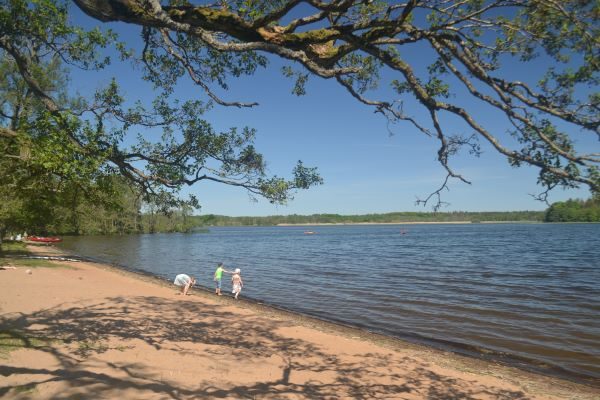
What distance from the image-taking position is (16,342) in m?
7.63

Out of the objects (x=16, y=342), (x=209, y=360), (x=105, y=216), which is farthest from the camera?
(x=105, y=216)

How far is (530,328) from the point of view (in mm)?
14312

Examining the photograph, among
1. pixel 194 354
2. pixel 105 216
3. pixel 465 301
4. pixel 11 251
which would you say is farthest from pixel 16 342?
pixel 105 216

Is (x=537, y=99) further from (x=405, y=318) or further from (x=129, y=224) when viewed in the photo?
(x=129, y=224)

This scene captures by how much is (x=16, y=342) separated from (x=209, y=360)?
11.5 feet

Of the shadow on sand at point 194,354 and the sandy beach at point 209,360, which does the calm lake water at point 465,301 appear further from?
the shadow on sand at point 194,354

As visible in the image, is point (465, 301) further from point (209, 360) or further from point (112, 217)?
point (112, 217)

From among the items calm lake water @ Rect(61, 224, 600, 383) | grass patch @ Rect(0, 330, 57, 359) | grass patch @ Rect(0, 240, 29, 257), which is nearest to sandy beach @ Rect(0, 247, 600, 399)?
grass patch @ Rect(0, 330, 57, 359)

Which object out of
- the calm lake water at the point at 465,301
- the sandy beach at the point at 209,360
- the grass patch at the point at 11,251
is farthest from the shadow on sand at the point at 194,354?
the grass patch at the point at 11,251

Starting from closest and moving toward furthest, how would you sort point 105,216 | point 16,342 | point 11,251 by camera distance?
point 16,342
point 11,251
point 105,216

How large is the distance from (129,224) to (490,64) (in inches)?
4022

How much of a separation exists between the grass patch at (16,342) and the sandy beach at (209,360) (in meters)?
0.02

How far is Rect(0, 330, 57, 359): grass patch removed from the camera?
7176 millimetres

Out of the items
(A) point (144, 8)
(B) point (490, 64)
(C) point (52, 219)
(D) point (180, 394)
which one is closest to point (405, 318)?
(D) point (180, 394)
